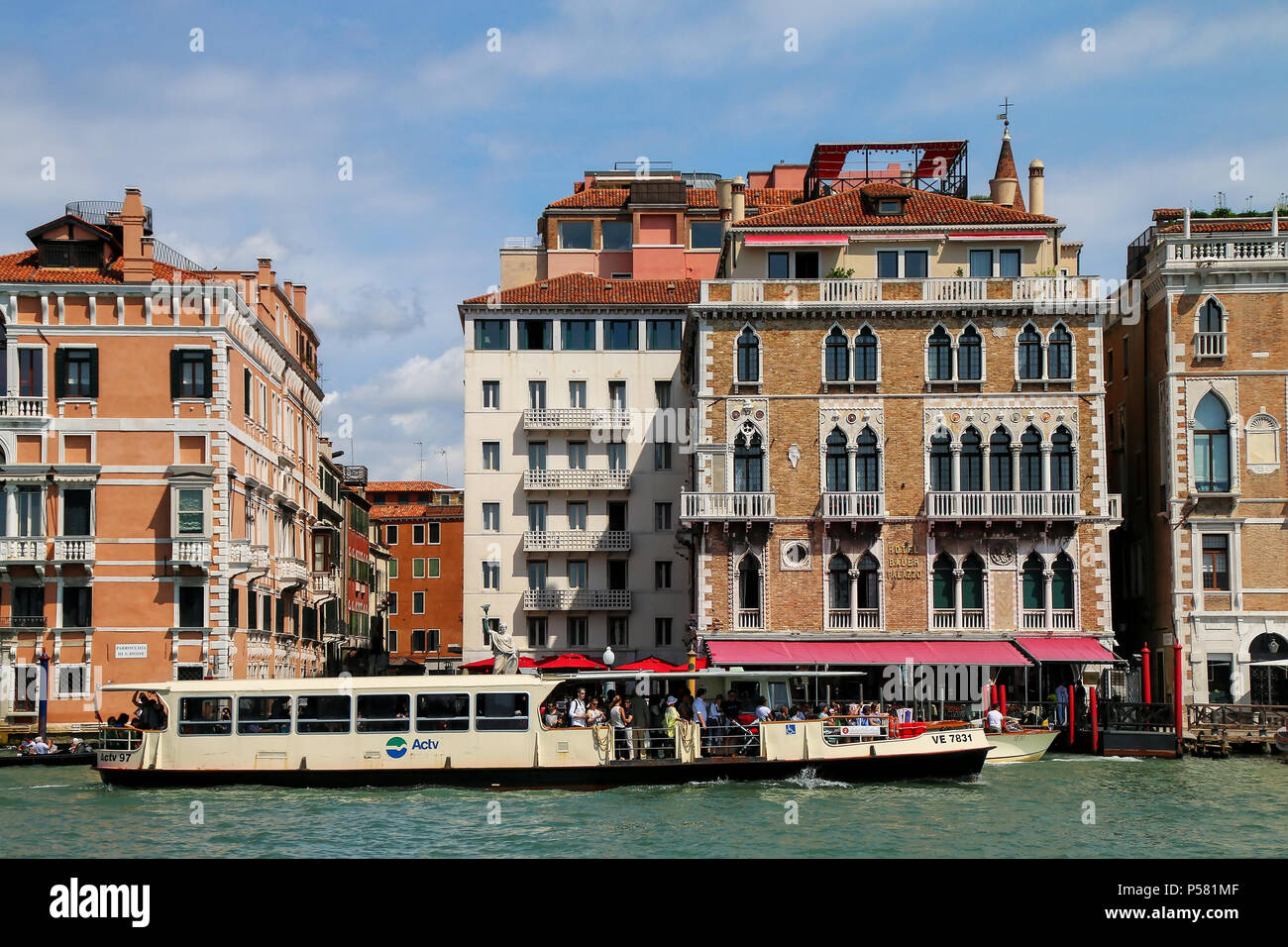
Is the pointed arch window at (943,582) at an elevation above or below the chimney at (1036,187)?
below

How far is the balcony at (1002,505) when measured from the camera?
136 ft

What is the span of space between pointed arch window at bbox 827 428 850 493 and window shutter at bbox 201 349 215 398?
17.8 metres

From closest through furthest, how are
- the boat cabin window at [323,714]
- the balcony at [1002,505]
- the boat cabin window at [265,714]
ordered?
1. the boat cabin window at [323,714]
2. the boat cabin window at [265,714]
3. the balcony at [1002,505]

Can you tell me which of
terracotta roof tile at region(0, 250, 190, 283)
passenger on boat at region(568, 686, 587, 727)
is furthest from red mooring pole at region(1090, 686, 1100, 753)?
terracotta roof tile at region(0, 250, 190, 283)

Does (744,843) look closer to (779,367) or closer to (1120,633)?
(779,367)

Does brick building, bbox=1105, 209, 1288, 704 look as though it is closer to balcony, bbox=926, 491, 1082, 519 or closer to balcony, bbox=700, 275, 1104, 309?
balcony, bbox=700, 275, 1104, 309

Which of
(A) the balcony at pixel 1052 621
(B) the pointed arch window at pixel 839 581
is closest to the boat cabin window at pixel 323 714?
(B) the pointed arch window at pixel 839 581

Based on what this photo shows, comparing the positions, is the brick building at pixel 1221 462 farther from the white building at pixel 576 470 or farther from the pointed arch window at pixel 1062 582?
the white building at pixel 576 470

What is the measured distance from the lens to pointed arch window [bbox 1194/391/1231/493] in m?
42.0

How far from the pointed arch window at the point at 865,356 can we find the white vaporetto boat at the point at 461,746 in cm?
1540

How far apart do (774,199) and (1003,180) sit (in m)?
11.5

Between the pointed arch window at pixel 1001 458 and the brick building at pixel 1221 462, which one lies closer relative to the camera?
the brick building at pixel 1221 462
